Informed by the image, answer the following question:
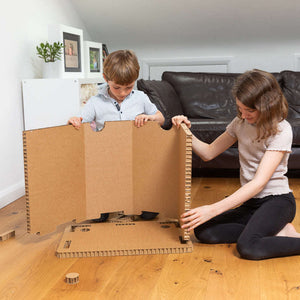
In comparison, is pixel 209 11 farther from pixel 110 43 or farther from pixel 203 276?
pixel 203 276

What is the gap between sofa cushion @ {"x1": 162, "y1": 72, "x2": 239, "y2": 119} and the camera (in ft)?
10.00

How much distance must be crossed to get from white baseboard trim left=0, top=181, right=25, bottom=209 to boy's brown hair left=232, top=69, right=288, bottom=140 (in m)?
1.28

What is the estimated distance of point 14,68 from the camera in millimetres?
2320

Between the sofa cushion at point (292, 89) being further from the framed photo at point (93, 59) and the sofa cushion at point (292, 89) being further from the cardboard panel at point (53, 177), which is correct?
the cardboard panel at point (53, 177)

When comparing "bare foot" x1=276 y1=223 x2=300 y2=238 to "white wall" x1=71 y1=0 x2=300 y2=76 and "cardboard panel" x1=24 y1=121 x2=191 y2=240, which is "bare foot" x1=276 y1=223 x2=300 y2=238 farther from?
"white wall" x1=71 y1=0 x2=300 y2=76

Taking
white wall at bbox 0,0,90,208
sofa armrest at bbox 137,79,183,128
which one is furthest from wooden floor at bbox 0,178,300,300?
sofa armrest at bbox 137,79,183,128

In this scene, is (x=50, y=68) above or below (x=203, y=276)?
above

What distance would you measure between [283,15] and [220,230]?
7.13 feet

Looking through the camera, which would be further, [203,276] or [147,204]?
[147,204]

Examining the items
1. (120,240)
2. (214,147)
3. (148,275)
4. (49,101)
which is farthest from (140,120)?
(49,101)

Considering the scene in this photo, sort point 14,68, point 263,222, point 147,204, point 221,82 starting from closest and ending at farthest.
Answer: point 263,222
point 147,204
point 14,68
point 221,82

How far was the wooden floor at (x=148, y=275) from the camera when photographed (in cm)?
127

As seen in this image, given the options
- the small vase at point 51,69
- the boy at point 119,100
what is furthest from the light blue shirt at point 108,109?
the small vase at point 51,69

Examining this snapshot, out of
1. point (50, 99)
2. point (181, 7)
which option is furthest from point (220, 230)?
point (181, 7)
